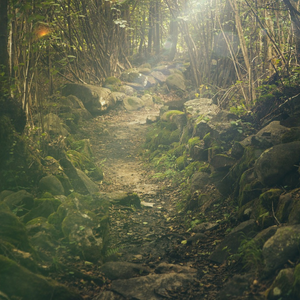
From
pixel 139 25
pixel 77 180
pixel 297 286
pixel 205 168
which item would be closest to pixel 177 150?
pixel 205 168

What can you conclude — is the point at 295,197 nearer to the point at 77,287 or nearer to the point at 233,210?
the point at 233,210

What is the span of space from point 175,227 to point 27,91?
3719mm

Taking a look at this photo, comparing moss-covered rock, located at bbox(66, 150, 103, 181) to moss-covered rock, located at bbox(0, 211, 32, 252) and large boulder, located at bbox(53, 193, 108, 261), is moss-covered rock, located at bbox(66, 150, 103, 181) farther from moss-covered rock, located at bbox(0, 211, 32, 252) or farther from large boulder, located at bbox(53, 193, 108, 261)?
moss-covered rock, located at bbox(0, 211, 32, 252)

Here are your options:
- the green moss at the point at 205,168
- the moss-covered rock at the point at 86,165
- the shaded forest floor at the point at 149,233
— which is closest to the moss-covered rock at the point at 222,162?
the green moss at the point at 205,168

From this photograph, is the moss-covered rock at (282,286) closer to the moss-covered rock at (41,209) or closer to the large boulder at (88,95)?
the moss-covered rock at (41,209)

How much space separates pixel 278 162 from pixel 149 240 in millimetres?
2235

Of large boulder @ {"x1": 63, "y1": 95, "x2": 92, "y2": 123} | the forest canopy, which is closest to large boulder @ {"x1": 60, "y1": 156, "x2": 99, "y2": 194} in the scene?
the forest canopy

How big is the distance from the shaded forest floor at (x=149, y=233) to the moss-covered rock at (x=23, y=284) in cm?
44

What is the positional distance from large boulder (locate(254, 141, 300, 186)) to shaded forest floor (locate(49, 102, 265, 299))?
955mm

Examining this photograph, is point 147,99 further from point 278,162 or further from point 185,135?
point 278,162

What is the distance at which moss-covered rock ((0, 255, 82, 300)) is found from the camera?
297cm

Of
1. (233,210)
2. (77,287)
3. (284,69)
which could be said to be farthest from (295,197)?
(284,69)

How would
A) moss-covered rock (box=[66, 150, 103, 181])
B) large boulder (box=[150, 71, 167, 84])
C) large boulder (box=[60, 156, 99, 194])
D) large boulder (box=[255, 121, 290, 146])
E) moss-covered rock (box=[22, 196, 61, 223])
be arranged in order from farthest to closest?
1. large boulder (box=[150, 71, 167, 84])
2. moss-covered rock (box=[66, 150, 103, 181])
3. large boulder (box=[60, 156, 99, 194])
4. large boulder (box=[255, 121, 290, 146])
5. moss-covered rock (box=[22, 196, 61, 223])

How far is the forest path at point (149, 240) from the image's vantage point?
3.59 meters
